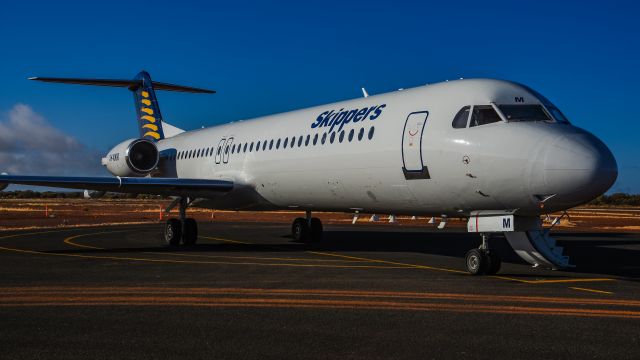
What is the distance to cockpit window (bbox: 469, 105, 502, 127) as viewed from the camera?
1170cm

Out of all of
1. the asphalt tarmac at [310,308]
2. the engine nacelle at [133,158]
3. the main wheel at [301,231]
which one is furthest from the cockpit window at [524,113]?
the engine nacelle at [133,158]

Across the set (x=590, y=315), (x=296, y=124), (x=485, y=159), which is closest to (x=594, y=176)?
(x=485, y=159)

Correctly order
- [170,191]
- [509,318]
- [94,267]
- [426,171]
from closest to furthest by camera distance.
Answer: [509,318], [426,171], [94,267], [170,191]

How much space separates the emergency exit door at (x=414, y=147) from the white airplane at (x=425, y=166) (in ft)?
0.09

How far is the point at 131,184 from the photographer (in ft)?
59.8

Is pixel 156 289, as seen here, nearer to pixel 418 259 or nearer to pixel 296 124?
pixel 418 259

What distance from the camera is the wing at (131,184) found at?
1720 centimetres

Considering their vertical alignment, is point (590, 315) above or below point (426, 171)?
below

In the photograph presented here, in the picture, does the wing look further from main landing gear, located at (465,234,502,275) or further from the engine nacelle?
main landing gear, located at (465,234,502,275)

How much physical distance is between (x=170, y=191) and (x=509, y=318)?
1372cm

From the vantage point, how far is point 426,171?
12.3 metres

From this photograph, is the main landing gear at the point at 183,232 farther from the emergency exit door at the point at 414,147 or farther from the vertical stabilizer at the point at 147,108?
the emergency exit door at the point at 414,147

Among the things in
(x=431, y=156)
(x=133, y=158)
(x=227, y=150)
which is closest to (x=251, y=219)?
(x=133, y=158)

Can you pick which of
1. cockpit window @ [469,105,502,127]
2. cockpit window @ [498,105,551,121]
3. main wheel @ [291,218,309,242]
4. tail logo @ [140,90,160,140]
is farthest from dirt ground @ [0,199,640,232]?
cockpit window @ [498,105,551,121]
